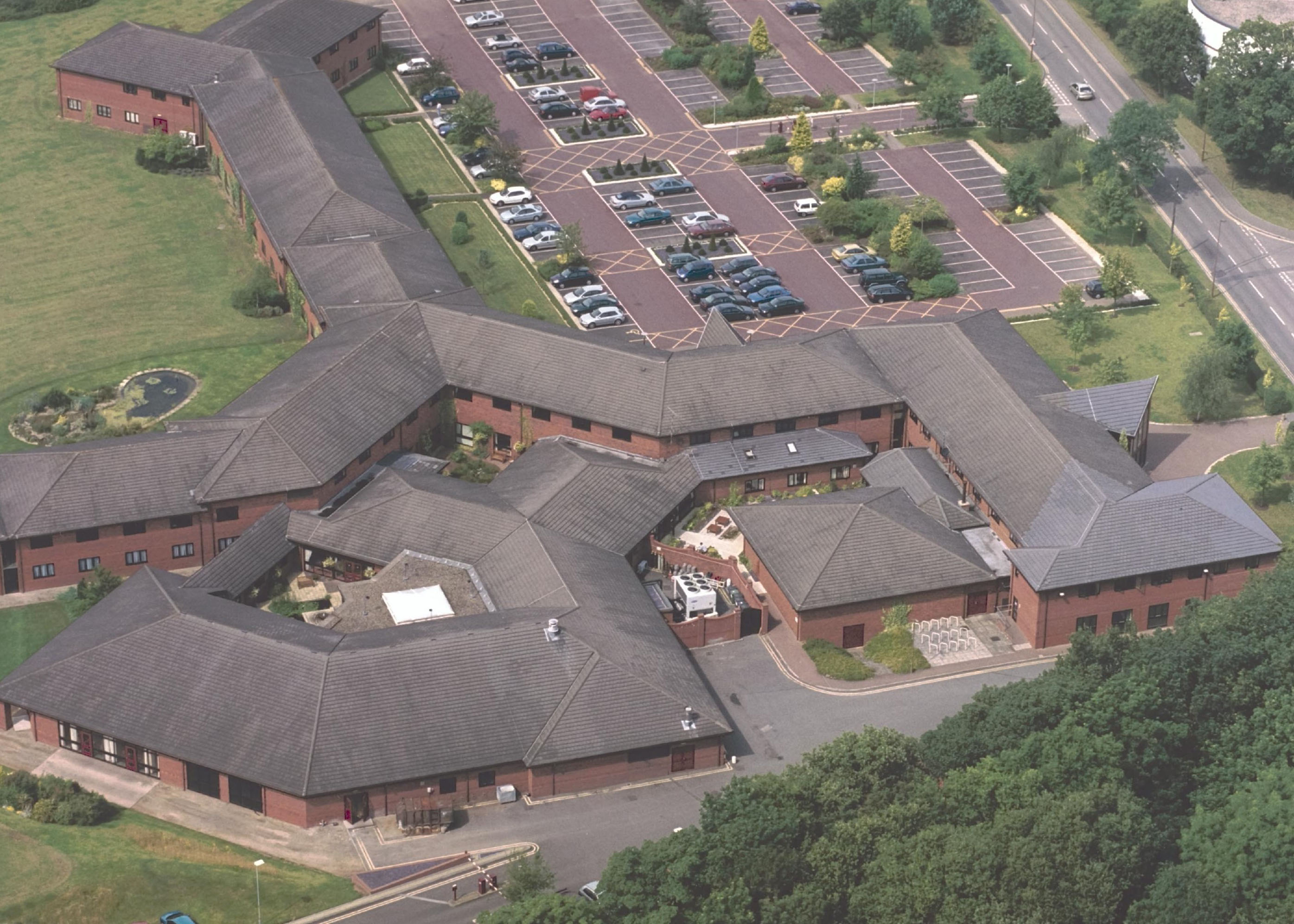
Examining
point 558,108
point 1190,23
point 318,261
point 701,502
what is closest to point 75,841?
point 701,502

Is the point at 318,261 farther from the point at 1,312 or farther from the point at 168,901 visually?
the point at 168,901

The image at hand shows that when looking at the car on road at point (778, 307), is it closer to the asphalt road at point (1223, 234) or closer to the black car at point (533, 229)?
the black car at point (533, 229)

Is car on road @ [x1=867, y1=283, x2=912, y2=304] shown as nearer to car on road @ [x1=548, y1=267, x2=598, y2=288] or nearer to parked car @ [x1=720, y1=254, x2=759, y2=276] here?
parked car @ [x1=720, y1=254, x2=759, y2=276]

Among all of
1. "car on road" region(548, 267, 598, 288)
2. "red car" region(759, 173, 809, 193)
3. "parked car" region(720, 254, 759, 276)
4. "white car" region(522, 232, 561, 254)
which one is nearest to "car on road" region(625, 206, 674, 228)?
"white car" region(522, 232, 561, 254)

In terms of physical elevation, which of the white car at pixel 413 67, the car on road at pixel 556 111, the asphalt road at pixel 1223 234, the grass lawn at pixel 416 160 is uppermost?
the asphalt road at pixel 1223 234

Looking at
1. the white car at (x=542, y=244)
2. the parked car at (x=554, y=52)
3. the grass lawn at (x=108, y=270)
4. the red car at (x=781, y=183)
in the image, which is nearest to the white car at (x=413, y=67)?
the parked car at (x=554, y=52)

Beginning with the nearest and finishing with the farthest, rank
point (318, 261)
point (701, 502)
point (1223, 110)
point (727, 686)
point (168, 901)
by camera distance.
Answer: point (168, 901) < point (727, 686) < point (701, 502) < point (318, 261) < point (1223, 110)
